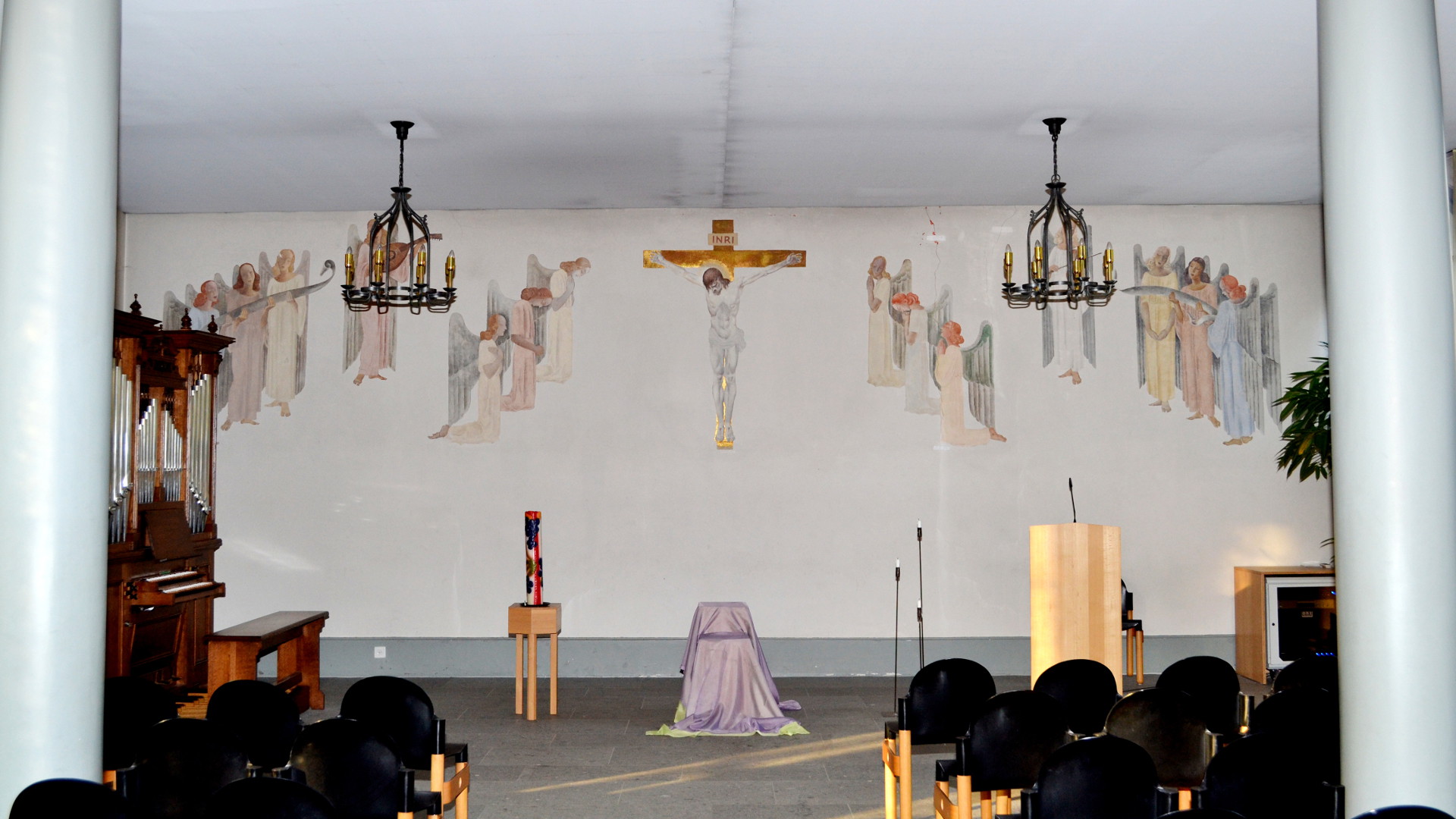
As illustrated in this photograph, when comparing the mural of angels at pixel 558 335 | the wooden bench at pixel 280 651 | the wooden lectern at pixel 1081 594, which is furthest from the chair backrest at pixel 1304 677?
the wooden bench at pixel 280 651

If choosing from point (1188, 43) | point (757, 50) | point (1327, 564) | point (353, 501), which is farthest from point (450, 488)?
point (1327, 564)

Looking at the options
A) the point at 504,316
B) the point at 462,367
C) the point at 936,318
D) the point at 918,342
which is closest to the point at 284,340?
the point at 462,367

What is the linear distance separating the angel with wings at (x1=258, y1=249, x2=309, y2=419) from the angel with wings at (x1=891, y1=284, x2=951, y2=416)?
4.92 meters

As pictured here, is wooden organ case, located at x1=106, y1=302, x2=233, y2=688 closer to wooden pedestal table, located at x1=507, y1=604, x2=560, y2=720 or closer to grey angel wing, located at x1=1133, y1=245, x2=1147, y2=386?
wooden pedestal table, located at x1=507, y1=604, x2=560, y2=720

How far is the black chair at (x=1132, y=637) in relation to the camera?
848cm

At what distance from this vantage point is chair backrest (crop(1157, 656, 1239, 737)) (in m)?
5.08

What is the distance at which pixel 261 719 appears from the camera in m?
4.59

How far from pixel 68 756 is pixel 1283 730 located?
14.1ft

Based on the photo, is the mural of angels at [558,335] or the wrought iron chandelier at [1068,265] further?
the mural of angels at [558,335]

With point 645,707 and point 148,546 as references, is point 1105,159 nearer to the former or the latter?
point 645,707

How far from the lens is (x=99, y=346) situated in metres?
3.50

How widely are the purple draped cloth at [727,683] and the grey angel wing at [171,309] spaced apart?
5.22 metres

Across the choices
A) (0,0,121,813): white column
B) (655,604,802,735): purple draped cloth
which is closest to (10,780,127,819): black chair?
(0,0,121,813): white column

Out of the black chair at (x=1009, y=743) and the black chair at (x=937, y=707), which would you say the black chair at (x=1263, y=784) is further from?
the black chair at (x=937, y=707)
